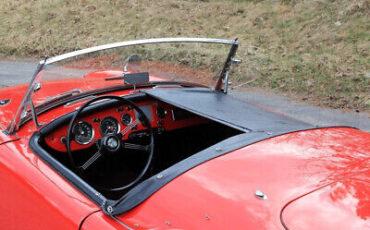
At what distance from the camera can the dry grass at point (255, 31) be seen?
8175mm

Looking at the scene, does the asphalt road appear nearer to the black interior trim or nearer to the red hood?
the black interior trim

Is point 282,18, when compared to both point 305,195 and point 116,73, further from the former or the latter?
point 305,195


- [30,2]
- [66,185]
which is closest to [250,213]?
[66,185]

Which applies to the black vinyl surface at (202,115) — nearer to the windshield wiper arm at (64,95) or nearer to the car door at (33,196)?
the car door at (33,196)

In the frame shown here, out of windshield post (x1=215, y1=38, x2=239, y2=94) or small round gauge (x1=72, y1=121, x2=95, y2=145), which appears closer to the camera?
small round gauge (x1=72, y1=121, x2=95, y2=145)

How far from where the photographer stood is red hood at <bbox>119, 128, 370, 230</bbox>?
1.63m

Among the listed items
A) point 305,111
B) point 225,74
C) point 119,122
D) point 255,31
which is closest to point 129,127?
point 119,122

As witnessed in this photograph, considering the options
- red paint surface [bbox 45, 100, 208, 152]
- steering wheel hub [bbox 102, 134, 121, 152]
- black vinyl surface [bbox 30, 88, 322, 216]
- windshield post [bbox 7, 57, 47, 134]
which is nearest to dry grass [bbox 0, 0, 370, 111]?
red paint surface [bbox 45, 100, 208, 152]

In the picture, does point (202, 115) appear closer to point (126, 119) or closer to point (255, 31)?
point (126, 119)

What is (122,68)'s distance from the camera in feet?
11.5

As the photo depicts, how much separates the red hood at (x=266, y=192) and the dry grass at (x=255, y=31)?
13.7 ft

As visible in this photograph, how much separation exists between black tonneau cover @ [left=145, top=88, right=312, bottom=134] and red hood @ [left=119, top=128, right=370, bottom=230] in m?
0.33

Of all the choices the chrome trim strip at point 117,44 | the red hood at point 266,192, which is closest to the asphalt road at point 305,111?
the chrome trim strip at point 117,44

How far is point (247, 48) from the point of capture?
33.2 ft
